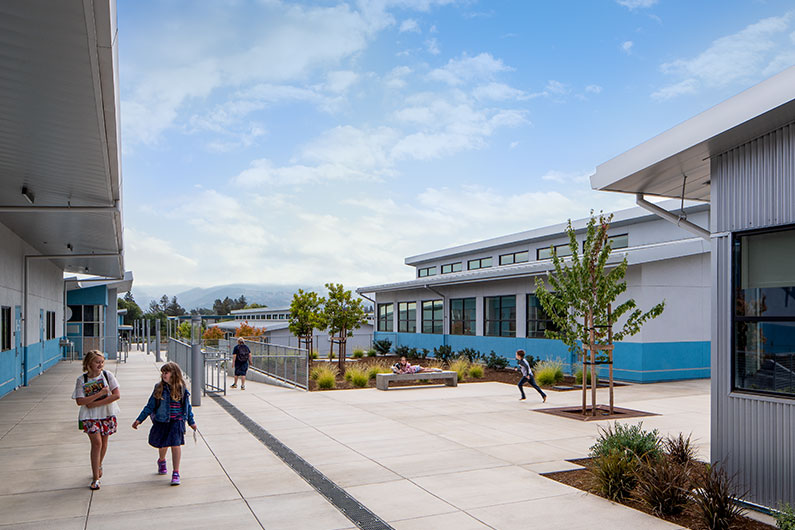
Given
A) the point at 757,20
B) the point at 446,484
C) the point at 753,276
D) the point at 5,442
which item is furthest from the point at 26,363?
the point at 757,20

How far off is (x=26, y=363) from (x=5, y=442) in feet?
37.7

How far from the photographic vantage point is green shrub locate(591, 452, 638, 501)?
762cm

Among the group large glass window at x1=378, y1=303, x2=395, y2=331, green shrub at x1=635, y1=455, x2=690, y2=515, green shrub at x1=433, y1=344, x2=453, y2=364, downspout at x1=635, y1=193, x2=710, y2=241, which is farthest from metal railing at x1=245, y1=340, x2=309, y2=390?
large glass window at x1=378, y1=303, x2=395, y2=331

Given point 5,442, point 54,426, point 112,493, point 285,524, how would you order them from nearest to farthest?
1. point 285,524
2. point 112,493
3. point 5,442
4. point 54,426

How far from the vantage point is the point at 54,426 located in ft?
43.6

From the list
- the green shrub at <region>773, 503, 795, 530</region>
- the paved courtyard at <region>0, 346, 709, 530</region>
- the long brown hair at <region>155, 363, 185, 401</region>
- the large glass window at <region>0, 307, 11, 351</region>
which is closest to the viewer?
the green shrub at <region>773, 503, 795, 530</region>

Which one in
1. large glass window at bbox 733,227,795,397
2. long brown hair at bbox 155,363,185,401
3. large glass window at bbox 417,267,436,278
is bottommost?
long brown hair at bbox 155,363,185,401

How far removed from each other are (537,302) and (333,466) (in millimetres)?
17406

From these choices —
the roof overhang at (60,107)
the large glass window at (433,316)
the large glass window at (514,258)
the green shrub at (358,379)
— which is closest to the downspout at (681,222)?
the roof overhang at (60,107)

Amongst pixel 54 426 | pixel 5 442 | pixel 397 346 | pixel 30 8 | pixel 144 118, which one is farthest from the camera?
pixel 397 346

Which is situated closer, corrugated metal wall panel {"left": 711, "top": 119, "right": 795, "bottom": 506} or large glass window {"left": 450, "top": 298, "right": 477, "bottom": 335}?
corrugated metal wall panel {"left": 711, "top": 119, "right": 795, "bottom": 506}

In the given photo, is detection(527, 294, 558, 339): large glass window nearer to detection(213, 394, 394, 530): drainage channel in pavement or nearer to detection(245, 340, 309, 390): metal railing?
detection(245, 340, 309, 390): metal railing

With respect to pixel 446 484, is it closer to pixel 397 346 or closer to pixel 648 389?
pixel 648 389

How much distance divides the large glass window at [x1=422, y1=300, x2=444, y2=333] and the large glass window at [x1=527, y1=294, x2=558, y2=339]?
8011 mm
